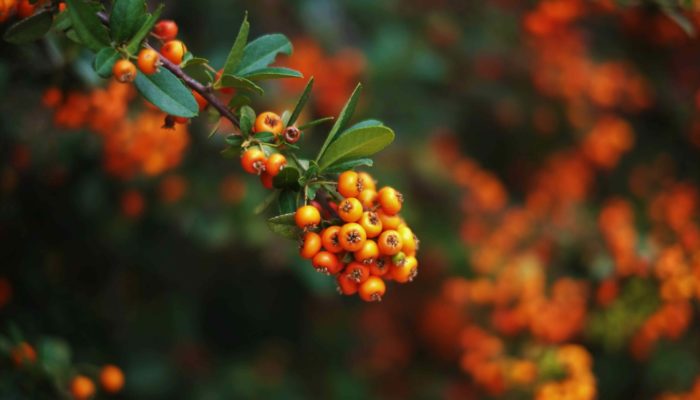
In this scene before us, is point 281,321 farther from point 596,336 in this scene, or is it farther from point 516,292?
point 596,336

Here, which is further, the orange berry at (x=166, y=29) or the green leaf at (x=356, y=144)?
the orange berry at (x=166, y=29)

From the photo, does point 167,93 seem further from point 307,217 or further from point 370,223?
point 370,223

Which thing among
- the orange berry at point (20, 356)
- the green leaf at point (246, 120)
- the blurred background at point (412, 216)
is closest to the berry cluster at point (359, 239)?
the green leaf at point (246, 120)

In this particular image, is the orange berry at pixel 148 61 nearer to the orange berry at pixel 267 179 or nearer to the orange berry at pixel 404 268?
the orange berry at pixel 267 179

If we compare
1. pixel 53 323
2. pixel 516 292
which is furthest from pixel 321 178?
pixel 516 292

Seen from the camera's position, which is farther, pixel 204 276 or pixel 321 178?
pixel 204 276

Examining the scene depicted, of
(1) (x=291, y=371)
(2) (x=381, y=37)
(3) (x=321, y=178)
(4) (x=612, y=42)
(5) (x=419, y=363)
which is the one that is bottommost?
(3) (x=321, y=178)

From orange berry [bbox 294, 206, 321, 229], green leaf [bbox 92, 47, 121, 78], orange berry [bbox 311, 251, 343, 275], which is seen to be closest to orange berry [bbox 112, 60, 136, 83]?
green leaf [bbox 92, 47, 121, 78]
